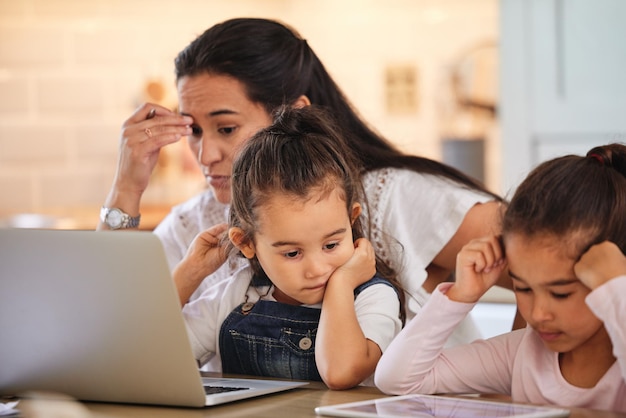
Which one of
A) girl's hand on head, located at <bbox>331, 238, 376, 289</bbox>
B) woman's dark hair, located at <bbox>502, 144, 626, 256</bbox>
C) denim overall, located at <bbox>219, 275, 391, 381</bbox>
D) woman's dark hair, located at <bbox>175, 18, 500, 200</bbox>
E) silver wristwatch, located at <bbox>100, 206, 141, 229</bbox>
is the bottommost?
denim overall, located at <bbox>219, 275, 391, 381</bbox>

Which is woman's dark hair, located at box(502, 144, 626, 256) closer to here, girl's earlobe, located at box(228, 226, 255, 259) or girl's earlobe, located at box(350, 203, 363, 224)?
girl's earlobe, located at box(350, 203, 363, 224)

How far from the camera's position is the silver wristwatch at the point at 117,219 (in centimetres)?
198

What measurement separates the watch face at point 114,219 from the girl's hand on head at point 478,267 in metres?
0.87

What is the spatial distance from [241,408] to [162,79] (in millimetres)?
2714

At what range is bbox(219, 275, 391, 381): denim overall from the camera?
1530 mm

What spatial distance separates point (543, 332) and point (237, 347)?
0.55 meters

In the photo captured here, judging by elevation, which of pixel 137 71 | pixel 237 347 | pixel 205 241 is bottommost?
pixel 237 347

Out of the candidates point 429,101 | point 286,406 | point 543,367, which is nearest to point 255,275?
point 286,406

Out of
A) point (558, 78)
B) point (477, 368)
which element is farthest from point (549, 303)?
point (558, 78)

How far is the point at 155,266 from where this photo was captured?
1183 mm

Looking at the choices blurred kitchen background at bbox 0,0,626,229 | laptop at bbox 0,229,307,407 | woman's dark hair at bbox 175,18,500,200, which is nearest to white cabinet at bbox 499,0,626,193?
blurred kitchen background at bbox 0,0,626,229

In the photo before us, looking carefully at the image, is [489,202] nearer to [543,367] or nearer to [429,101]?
[543,367]

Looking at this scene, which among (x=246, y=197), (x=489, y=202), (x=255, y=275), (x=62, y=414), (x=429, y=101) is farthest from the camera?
(x=429, y=101)

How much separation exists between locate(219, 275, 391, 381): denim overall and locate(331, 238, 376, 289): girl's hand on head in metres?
0.05
